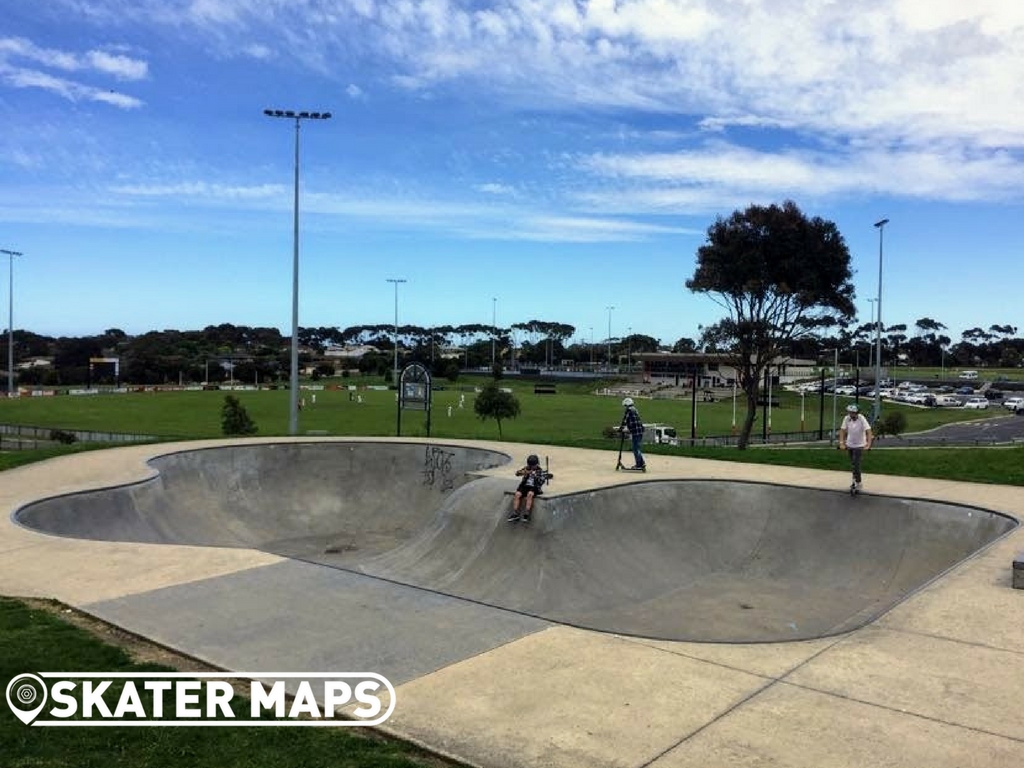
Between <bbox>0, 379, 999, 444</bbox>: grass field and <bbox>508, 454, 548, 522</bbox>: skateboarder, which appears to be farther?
<bbox>0, 379, 999, 444</bbox>: grass field

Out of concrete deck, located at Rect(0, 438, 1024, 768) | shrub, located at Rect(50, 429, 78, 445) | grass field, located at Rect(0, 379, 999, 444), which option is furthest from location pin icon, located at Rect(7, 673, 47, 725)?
shrub, located at Rect(50, 429, 78, 445)

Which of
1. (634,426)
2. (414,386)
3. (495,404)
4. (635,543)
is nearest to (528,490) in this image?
(635,543)

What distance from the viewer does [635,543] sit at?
13.1 m

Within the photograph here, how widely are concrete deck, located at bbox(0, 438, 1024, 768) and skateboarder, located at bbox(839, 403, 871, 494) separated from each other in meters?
3.35

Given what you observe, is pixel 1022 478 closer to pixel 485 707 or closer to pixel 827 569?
pixel 827 569

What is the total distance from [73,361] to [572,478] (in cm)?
16960

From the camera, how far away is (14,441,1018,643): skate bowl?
10.7m

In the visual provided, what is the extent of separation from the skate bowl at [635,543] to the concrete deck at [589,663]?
1.65 m

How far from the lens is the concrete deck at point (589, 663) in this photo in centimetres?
480

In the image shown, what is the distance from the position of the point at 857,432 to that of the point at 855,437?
0.30 feet

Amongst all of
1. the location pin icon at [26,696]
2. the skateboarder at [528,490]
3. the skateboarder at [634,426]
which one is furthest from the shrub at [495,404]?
the location pin icon at [26,696]

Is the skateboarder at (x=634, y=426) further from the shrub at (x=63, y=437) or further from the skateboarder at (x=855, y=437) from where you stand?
the shrub at (x=63, y=437)

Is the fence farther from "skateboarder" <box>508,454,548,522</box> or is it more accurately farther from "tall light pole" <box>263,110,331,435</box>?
"skateboarder" <box>508,454,548,522</box>

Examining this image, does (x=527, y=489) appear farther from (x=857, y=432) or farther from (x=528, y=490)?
(x=857, y=432)
